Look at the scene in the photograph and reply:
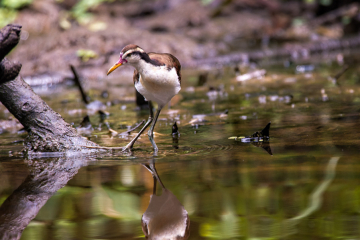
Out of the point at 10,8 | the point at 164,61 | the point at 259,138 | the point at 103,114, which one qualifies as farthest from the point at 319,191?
the point at 10,8

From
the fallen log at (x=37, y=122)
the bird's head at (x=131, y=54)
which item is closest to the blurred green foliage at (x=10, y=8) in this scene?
the fallen log at (x=37, y=122)

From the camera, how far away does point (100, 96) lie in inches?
296

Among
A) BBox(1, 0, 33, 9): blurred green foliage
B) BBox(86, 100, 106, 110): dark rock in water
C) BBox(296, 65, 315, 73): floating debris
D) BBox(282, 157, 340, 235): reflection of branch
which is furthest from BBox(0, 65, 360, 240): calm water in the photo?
BBox(1, 0, 33, 9): blurred green foliage

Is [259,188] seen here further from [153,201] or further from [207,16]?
[207,16]

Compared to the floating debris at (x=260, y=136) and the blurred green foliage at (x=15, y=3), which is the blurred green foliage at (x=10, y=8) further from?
the floating debris at (x=260, y=136)

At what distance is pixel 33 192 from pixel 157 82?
1.33 metres

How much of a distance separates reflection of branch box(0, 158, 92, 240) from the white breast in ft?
2.55

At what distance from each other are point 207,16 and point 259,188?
39.2 ft

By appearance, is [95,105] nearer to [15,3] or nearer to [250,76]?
[250,76]

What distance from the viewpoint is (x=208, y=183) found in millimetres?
2795

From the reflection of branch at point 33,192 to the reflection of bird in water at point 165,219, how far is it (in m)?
0.64

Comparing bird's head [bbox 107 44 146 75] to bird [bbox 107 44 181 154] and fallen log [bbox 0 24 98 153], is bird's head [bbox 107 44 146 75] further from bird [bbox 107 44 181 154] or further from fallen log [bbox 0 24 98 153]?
fallen log [bbox 0 24 98 153]

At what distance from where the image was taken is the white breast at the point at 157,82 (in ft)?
11.6

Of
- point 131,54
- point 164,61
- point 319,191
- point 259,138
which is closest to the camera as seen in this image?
point 319,191
